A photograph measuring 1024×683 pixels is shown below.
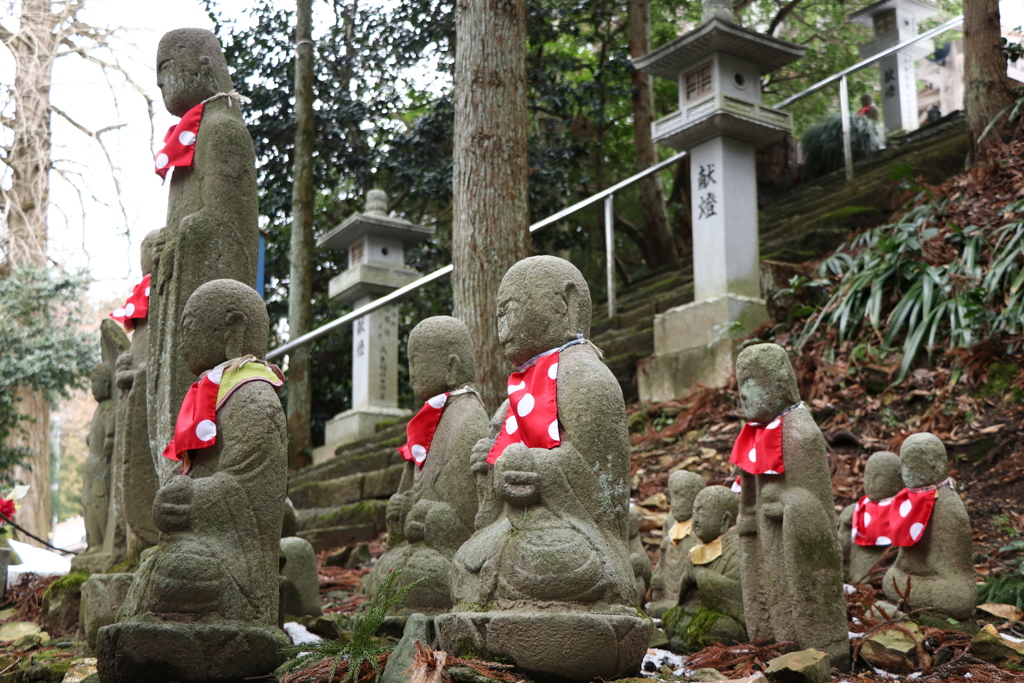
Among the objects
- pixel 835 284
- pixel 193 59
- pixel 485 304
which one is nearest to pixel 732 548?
pixel 485 304

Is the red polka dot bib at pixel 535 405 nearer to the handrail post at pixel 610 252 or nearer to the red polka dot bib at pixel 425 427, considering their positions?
the red polka dot bib at pixel 425 427

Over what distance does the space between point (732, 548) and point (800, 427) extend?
2.67 ft

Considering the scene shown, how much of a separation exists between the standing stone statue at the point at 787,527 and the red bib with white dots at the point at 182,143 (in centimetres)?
330

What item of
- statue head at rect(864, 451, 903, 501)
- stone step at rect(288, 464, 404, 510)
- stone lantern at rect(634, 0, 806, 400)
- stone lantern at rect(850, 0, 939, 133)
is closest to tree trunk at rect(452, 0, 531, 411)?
statue head at rect(864, 451, 903, 501)

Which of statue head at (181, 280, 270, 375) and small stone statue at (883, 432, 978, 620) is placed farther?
small stone statue at (883, 432, 978, 620)

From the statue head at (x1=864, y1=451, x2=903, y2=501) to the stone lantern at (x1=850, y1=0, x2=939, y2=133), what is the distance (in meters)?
12.8

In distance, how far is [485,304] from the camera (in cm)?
574

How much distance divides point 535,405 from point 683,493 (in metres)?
2.16

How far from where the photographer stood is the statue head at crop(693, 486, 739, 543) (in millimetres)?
5105

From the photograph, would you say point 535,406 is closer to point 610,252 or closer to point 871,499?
point 871,499

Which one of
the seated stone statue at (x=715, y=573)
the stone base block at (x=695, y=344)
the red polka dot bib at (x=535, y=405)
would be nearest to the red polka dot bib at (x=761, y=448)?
the seated stone statue at (x=715, y=573)

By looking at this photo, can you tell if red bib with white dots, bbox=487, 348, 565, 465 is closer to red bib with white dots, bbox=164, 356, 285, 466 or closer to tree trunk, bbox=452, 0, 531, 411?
red bib with white dots, bbox=164, 356, 285, 466

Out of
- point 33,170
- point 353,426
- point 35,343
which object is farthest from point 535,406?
point 33,170

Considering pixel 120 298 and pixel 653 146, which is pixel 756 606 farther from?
pixel 120 298
